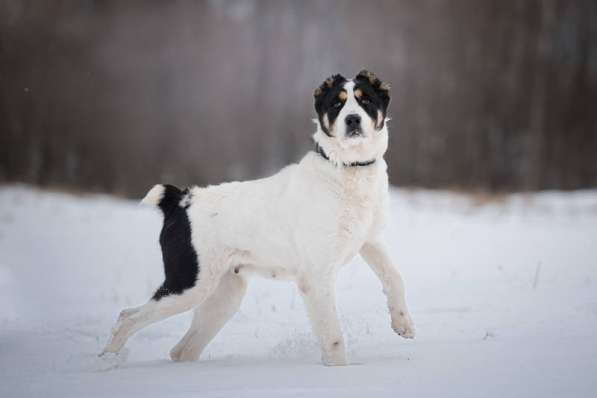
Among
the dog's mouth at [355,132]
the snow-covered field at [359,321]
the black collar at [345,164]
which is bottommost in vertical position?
the snow-covered field at [359,321]

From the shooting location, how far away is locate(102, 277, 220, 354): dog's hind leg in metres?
4.50

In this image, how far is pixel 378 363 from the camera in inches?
151

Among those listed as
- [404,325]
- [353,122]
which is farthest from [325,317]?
[353,122]

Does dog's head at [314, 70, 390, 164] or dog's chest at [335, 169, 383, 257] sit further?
dog's head at [314, 70, 390, 164]

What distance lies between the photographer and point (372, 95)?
449 centimetres

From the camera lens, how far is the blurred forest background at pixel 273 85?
22188mm

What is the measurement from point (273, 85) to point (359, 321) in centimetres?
1826

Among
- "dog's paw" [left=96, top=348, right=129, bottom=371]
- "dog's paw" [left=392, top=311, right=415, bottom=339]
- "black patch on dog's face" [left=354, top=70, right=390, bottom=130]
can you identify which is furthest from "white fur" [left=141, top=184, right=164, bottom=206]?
"dog's paw" [left=392, top=311, right=415, bottom=339]

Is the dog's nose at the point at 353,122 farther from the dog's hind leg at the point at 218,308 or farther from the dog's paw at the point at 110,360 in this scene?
the dog's paw at the point at 110,360

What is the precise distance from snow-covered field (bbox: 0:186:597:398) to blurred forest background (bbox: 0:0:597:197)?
1010 cm

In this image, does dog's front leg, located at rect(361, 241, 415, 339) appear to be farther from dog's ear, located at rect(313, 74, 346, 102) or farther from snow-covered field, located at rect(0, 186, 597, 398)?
dog's ear, located at rect(313, 74, 346, 102)

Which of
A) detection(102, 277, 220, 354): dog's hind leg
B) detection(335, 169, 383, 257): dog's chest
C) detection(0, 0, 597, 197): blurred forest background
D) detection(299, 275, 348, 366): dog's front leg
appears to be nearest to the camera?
detection(299, 275, 348, 366): dog's front leg

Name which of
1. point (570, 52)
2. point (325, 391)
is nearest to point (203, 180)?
point (570, 52)

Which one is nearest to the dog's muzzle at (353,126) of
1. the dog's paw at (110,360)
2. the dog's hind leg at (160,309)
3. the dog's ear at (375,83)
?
the dog's ear at (375,83)
